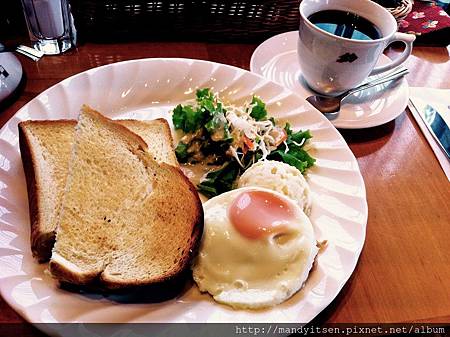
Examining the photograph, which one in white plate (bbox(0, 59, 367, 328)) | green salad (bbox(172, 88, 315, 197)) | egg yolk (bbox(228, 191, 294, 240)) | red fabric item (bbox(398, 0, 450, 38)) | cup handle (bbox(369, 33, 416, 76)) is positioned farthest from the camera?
red fabric item (bbox(398, 0, 450, 38))

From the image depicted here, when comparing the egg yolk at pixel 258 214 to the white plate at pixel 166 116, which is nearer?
the white plate at pixel 166 116

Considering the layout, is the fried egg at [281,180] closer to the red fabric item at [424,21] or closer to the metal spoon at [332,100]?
the metal spoon at [332,100]

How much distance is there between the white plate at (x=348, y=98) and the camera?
5.67 ft

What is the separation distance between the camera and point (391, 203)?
4.89 ft

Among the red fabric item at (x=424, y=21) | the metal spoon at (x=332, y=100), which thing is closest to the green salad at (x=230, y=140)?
the metal spoon at (x=332, y=100)

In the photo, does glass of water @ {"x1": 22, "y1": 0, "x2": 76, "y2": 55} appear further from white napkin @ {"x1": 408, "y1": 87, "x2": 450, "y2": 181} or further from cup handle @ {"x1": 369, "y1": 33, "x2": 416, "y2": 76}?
white napkin @ {"x1": 408, "y1": 87, "x2": 450, "y2": 181}

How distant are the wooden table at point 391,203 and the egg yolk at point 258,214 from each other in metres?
0.28

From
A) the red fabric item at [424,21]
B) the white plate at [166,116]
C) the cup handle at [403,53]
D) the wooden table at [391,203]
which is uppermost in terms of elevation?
the cup handle at [403,53]

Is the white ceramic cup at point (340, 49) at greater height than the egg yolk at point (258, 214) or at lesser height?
greater

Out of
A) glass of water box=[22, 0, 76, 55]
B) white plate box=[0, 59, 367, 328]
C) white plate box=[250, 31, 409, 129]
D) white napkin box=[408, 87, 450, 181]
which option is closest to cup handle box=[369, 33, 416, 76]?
white plate box=[250, 31, 409, 129]

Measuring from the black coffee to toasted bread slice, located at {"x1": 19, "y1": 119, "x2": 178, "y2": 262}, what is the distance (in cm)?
76

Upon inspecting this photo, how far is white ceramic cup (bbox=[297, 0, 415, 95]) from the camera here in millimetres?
1569

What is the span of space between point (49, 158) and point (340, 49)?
110cm

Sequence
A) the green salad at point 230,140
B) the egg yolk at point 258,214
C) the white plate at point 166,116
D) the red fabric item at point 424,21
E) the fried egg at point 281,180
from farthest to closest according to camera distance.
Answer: the red fabric item at point 424,21, the green salad at point 230,140, the fried egg at point 281,180, the egg yolk at point 258,214, the white plate at point 166,116
